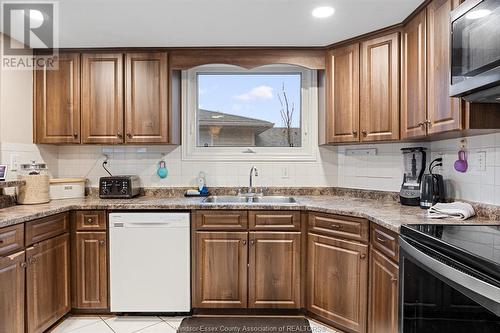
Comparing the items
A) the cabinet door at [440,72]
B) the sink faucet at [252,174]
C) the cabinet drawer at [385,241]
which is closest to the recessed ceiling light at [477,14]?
the cabinet door at [440,72]

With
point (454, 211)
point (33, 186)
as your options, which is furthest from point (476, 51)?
point (33, 186)

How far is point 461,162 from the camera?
214cm

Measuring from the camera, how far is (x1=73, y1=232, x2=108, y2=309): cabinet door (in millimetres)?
2531

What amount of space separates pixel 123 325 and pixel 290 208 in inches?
59.1

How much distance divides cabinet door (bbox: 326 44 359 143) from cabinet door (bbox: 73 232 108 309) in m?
2.02

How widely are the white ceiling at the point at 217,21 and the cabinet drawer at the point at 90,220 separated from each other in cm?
137

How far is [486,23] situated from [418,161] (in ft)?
4.50

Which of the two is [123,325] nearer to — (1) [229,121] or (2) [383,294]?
(2) [383,294]

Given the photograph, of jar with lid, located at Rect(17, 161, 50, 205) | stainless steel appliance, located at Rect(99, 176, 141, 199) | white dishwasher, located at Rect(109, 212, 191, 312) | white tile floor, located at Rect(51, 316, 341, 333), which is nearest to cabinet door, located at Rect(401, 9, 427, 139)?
white tile floor, located at Rect(51, 316, 341, 333)

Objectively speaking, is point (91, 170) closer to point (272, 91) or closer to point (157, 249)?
point (157, 249)

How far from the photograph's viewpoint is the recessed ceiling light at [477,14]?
1.36 meters

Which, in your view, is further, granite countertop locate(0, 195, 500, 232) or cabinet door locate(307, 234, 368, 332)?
cabinet door locate(307, 234, 368, 332)

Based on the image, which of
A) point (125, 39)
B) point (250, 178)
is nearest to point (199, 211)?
point (250, 178)

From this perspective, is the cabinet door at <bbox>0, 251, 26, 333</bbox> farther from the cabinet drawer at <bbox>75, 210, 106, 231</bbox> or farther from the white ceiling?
the white ceiling
